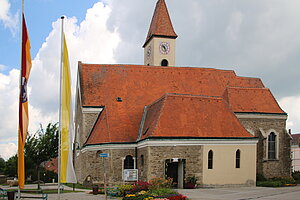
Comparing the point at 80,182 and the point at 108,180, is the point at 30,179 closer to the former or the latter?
the point at 80,182

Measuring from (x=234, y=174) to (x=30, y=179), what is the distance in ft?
100

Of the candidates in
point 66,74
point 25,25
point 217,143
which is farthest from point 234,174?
point 25,25

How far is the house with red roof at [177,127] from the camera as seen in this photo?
2917 cm

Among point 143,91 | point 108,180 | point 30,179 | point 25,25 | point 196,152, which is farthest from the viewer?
point 30,179

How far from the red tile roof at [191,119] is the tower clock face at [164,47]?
15.5 meters

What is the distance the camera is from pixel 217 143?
2959 centimetres

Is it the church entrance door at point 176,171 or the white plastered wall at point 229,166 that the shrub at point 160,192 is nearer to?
the church entrance door at point 176,171

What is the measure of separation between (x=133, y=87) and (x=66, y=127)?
22.7 metres

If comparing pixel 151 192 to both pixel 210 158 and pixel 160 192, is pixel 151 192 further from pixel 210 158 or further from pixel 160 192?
pixel 210 158

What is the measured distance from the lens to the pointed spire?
47656 mm

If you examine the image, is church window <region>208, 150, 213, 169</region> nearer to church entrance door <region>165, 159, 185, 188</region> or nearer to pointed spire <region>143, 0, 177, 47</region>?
church entrance door <region>165, 159, 185, 188</region>

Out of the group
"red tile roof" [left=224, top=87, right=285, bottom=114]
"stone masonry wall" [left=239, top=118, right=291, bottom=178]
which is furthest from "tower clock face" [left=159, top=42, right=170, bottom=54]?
"stone masonry wall" [left=239, top=118, right=291, bottom=178]

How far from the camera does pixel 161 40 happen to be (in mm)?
47469

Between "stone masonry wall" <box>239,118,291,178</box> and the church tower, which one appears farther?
the church tower
